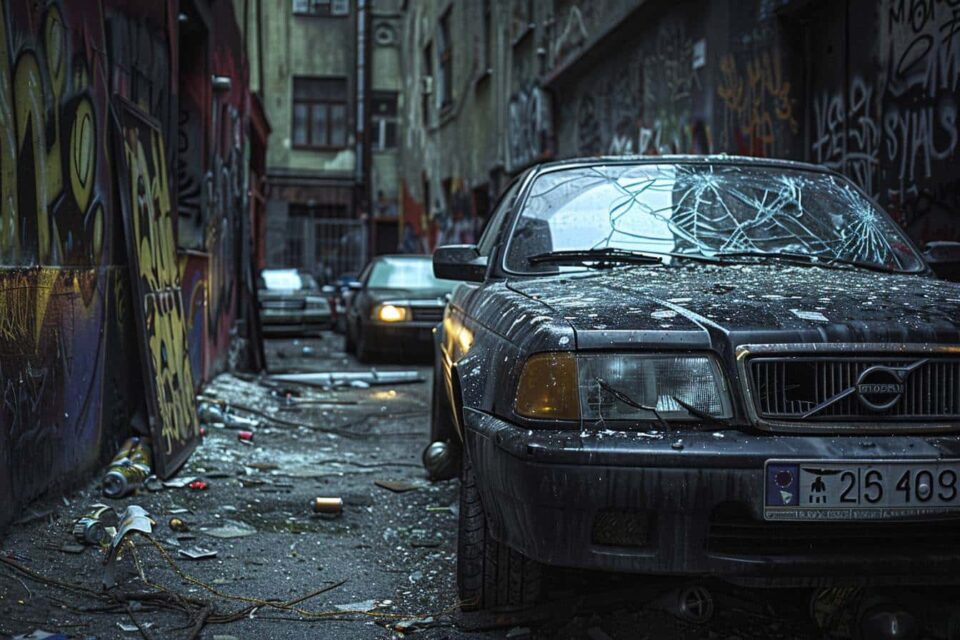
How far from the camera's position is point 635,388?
2.82 metres

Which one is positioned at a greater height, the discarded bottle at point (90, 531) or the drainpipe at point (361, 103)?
the drainpipe at point (361, 103)

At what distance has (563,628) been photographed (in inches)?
129

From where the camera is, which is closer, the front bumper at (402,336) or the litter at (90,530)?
the litter at (90,530)

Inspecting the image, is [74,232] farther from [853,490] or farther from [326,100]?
[326,100]

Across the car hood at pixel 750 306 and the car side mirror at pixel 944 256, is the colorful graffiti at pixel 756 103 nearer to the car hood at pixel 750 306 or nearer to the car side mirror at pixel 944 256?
the car side mirror at pixel 944 256

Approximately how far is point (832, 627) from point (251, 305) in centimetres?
960

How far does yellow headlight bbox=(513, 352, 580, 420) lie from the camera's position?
9.28 ft

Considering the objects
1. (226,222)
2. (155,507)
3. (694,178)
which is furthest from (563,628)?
(226,222)

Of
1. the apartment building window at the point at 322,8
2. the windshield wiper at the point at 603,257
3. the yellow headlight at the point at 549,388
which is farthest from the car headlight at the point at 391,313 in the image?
the apartment building window at the point at 322,8

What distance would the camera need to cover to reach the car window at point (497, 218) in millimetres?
4754

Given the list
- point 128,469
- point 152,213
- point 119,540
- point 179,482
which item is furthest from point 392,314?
point 119,540

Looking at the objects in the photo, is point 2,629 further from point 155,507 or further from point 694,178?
point 694,178

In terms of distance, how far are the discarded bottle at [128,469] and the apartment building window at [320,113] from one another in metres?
26.8

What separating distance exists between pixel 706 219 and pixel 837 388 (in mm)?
1537
